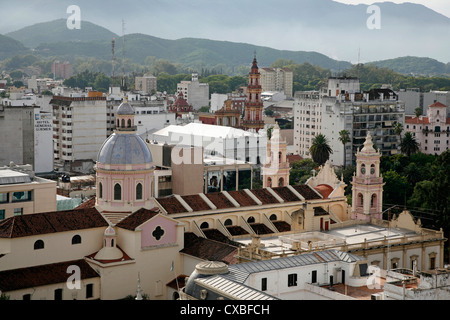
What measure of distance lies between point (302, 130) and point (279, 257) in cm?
8632

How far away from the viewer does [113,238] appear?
54.5 meters

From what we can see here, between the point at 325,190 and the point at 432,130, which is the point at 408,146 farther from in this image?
the point at 325,190

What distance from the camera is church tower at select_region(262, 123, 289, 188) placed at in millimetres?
69562

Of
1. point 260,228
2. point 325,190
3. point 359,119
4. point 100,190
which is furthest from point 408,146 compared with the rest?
point 100,190

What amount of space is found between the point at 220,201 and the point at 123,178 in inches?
311

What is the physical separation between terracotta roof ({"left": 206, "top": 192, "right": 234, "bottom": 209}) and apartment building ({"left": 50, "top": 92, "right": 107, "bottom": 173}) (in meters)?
64.4

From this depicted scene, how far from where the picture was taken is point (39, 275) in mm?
52000

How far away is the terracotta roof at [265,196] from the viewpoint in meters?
64.0

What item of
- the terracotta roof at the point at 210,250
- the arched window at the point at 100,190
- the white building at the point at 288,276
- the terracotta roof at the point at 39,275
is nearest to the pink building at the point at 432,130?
the terracotta roof at the point at 210,250

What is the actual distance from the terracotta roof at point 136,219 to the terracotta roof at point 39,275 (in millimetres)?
3336

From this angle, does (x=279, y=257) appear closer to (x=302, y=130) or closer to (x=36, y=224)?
(x=36, y=224)

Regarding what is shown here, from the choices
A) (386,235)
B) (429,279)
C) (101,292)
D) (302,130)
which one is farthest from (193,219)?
(302,130)

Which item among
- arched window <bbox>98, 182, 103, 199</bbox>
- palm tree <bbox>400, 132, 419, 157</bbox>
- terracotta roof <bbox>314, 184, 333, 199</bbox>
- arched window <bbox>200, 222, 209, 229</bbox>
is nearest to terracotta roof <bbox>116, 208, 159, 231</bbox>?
arched window <bbox>98, 182, 103, 199</bbox>

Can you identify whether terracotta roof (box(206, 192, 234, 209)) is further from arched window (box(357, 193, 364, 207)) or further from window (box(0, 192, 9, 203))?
window (box(0, 192, 9, 203))
